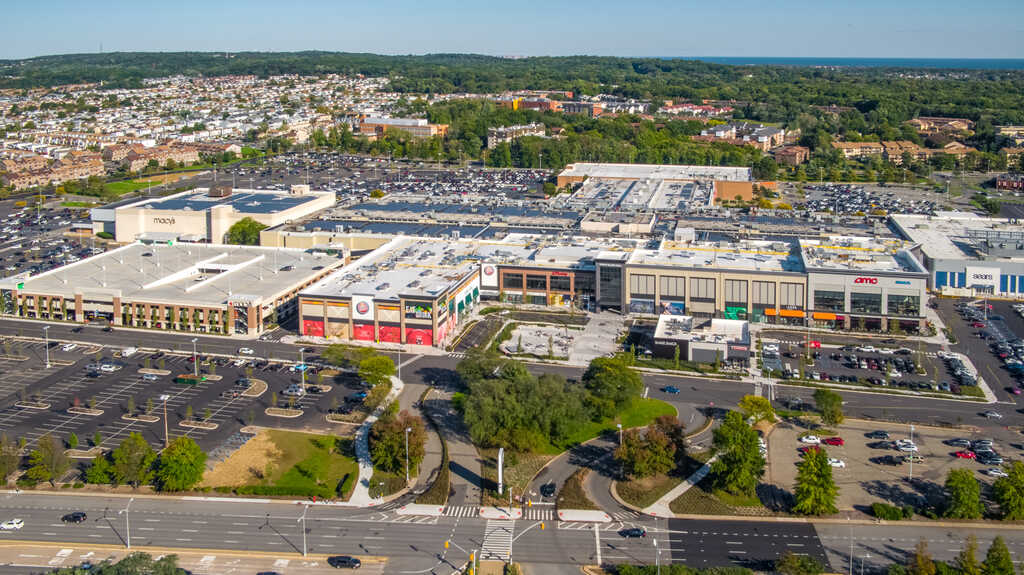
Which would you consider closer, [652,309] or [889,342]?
[889,342]

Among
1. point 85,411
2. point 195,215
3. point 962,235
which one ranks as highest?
point 195,215

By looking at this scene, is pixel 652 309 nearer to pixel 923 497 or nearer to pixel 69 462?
pixel 923 497

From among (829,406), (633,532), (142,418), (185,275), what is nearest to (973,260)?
(829,406)

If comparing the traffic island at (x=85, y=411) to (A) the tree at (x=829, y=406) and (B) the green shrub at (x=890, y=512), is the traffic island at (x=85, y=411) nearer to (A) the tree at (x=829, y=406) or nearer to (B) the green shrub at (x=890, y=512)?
(A) the tree at (x=829, y=406)

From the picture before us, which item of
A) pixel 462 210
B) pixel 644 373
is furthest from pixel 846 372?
Answer: pixel 462 210

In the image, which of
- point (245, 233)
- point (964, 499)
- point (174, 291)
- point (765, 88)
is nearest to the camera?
point (964, 499)

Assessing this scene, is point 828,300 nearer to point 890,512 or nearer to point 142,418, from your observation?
point 890,512

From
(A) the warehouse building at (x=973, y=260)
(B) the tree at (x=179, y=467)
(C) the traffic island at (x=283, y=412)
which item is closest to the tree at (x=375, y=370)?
(C) the traffic island at (x=283, y=412)
